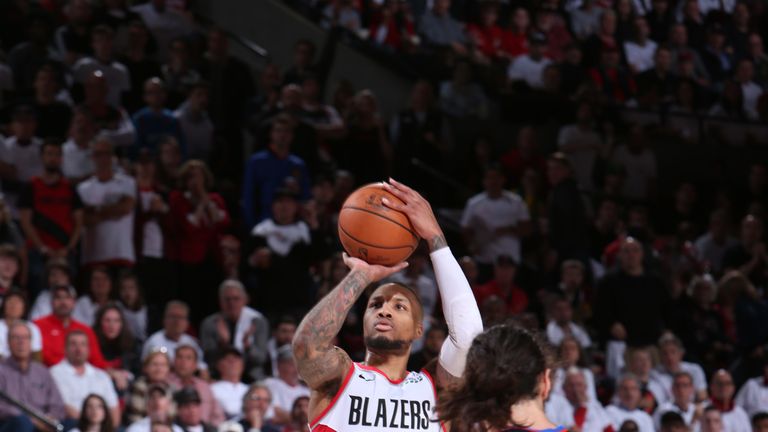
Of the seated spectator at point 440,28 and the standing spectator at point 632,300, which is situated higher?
the seated spectator at point 440,28

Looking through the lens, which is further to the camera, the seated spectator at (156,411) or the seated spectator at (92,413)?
the seated spectator at (156,411)

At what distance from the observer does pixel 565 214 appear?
14039mm

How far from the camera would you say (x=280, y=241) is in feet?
39.6

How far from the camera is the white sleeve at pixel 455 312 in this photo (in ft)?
19.3

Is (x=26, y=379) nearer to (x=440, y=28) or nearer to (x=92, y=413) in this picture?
(x=92, y=413)

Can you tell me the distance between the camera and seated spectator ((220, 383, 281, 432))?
10594mm


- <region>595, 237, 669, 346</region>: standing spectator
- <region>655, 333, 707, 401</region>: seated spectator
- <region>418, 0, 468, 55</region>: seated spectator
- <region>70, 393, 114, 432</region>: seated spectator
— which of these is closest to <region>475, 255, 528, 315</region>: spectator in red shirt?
<region>595, 237, 669, 346</region>: standing spectator

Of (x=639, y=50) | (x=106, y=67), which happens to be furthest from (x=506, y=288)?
(x=639, y=50)

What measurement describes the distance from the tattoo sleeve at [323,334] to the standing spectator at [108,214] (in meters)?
6.33

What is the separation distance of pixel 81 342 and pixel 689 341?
636 cm

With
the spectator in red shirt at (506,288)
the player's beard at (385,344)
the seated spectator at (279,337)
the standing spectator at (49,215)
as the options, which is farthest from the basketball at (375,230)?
the spectator in red shirt at (506,288)

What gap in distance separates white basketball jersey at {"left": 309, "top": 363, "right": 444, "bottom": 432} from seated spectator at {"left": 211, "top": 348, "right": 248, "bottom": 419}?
206 inches

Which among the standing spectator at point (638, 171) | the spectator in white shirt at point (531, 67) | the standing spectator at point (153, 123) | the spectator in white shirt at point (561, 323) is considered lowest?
the spectator in white shirt at point (561, 323)

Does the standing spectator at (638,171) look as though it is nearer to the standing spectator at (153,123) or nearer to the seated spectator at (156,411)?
the standing spectator at (153,123)
